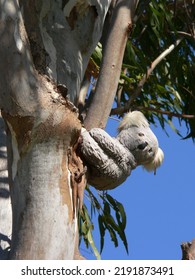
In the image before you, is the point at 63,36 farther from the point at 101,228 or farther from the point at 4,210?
the point at 101,228

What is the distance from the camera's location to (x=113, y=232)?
7.95ft

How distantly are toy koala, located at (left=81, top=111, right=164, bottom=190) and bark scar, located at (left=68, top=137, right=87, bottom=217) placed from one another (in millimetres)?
32

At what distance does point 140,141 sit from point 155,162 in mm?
88

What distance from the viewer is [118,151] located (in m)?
1.36

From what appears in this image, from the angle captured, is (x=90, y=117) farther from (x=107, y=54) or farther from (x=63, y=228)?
(x=63, y=228)

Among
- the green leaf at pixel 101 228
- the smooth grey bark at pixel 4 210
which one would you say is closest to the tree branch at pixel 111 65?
the smooth grey bark at pixel 4 210

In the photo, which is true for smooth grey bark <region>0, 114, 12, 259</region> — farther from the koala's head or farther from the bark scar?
the koala's head

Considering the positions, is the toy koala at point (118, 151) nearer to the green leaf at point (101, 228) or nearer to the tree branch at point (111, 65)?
the tree branch at point (111, 65)

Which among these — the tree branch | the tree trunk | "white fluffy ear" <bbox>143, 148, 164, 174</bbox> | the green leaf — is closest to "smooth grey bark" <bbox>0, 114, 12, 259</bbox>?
the tree trunk

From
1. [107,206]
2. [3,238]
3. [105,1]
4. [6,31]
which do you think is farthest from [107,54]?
[107,206]

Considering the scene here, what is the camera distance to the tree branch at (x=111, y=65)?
1.42 meters

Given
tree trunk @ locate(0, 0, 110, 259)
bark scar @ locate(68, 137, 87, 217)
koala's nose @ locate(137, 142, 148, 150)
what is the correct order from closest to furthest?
tree trunk @ locate(0, 0, 110, 259)
bark scar @ locate(68, 137, 87, 217)
koala's nose @ locate(137, 142, 148, 150)

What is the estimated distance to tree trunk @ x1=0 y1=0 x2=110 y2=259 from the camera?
1.12 m

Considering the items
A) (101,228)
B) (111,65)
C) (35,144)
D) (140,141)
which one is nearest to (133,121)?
(140,141)
